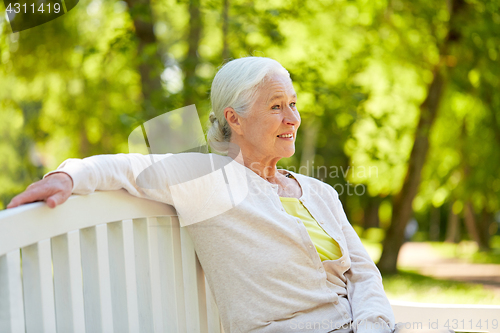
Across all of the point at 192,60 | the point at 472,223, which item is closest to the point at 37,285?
the point at 192,60

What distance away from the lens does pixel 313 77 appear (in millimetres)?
4609

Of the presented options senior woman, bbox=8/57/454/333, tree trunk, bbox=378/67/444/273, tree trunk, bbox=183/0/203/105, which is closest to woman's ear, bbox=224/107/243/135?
senior woman, bbox=8/57/454/333

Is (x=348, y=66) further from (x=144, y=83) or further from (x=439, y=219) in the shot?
(x=439, y=219)

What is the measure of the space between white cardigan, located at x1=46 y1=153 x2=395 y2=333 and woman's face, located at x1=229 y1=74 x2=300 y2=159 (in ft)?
0.73

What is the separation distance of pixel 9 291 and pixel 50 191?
26 centimetres

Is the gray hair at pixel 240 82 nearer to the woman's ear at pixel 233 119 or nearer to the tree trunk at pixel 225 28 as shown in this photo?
the woman's ear at pixel 233 119

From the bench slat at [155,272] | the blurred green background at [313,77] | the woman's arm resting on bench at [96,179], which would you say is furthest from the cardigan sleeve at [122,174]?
the blurred green background at [313,77]

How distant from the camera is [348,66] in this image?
6.17m

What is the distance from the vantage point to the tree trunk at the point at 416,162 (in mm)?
7262

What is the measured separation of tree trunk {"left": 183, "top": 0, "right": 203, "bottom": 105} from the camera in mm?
4363

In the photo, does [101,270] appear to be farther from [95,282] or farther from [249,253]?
[249,253]

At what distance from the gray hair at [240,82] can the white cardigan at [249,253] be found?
283 mm

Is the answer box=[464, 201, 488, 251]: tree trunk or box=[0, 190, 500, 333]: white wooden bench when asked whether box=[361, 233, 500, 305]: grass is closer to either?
box=[464, 201, 488, 251]: tree trunk

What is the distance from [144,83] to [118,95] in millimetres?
4120
